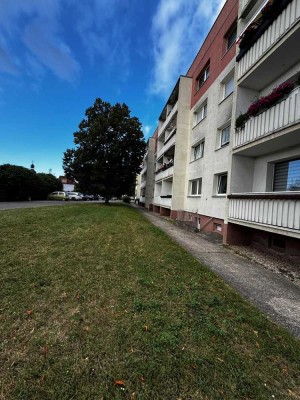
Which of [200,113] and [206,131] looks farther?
[200,113]

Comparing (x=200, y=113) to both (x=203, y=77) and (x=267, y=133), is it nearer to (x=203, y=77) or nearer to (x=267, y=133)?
(x=203, y=77)

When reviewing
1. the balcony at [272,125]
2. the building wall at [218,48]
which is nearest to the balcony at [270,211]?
the balcony at [272,125]

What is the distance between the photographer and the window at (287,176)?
7299 millimetres

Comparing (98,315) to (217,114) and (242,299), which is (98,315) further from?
(217,114)

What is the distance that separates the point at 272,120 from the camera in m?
6.82

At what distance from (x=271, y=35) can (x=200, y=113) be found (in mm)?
9300

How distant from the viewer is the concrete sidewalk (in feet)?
12.2

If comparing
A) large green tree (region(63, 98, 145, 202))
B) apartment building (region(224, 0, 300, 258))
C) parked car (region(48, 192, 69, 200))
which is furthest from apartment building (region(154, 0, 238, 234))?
parked car (region(48, 192, 69, 200))

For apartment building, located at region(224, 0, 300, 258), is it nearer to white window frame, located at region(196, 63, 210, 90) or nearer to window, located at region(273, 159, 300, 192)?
window, located at region(273, 159, 300, 192)

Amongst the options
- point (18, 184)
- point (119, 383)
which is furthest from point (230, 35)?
point (18, 184)

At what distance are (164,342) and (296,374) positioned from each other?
1.46 m

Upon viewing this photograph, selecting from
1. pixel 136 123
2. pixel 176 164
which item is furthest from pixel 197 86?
pixel 136 123

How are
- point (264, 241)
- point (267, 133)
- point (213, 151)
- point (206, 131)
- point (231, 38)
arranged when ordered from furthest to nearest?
→ point (206, 131) < point (213, 151) < point (231, 38) < point (264, 241) < point (267, 133)

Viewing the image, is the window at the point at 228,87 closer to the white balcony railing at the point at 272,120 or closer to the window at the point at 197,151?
the window at the point at 197,151
